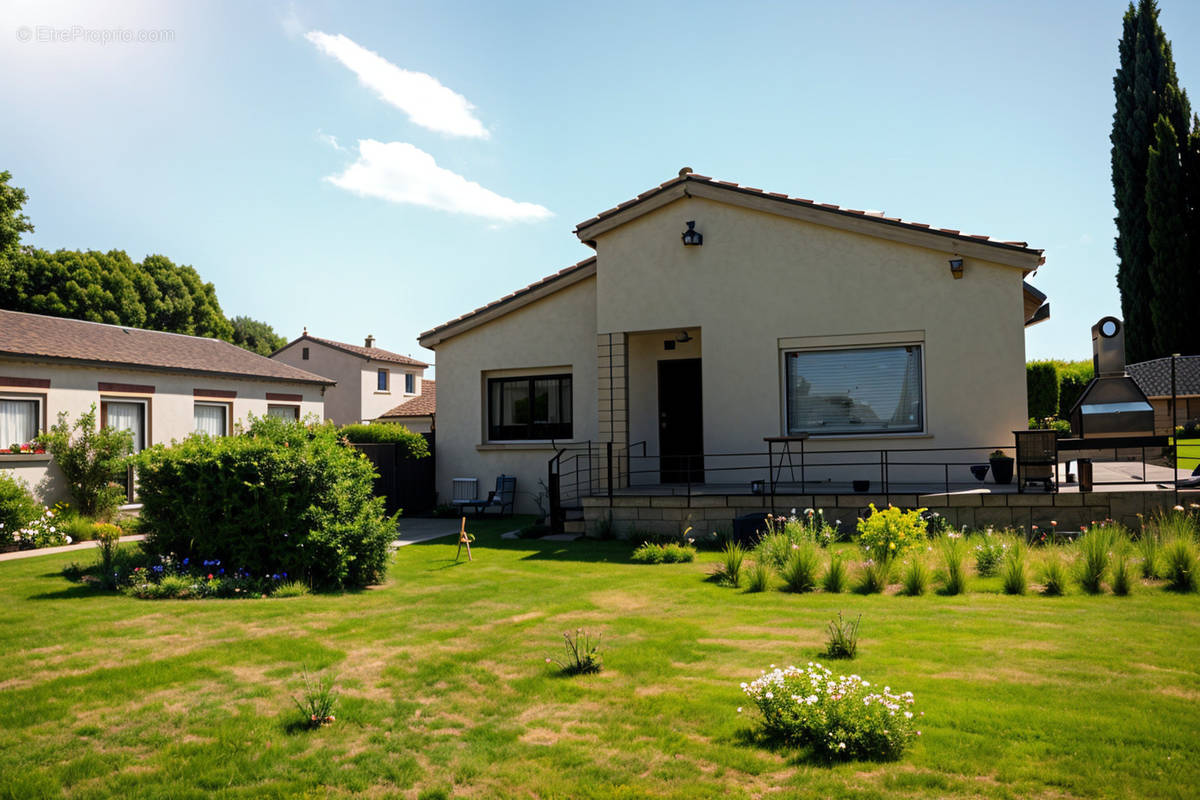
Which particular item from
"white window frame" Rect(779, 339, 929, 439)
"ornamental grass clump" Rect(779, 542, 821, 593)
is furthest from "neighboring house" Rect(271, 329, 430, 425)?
"ornamental grass clump" Rect(779, 542, 821, 593)

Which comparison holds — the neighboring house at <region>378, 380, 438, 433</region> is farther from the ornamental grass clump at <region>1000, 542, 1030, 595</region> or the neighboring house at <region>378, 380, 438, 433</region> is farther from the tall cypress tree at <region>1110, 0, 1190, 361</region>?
the tall cypress tree at <region>1110, 0, 1190, 361</region>

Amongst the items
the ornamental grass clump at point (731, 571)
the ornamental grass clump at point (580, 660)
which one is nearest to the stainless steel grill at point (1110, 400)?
the ornamental grass clump at point (731, 571)

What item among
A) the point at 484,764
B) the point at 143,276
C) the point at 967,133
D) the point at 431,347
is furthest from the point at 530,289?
the point at 143,276

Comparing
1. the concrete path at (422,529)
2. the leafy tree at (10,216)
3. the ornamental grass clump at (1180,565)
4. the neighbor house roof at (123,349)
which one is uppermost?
the leafy tree at (10,216)

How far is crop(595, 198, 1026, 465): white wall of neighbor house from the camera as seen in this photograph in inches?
512

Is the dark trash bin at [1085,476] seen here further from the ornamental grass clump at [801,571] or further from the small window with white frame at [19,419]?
the small window with white frame at [19,419]

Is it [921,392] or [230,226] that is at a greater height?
[230,226]

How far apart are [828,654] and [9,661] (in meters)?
6.85

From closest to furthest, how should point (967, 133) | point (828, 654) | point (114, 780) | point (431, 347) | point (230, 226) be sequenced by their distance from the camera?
point (114, 780) → point (828, 654) → point (967, 133) → point (230, 226) → point (431, 347)

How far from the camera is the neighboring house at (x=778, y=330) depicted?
13.1m

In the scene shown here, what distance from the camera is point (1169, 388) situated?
31906 mm

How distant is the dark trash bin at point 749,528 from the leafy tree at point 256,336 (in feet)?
194

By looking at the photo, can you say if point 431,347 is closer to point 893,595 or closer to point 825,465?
point 825,465

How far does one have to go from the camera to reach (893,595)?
8219 mm
